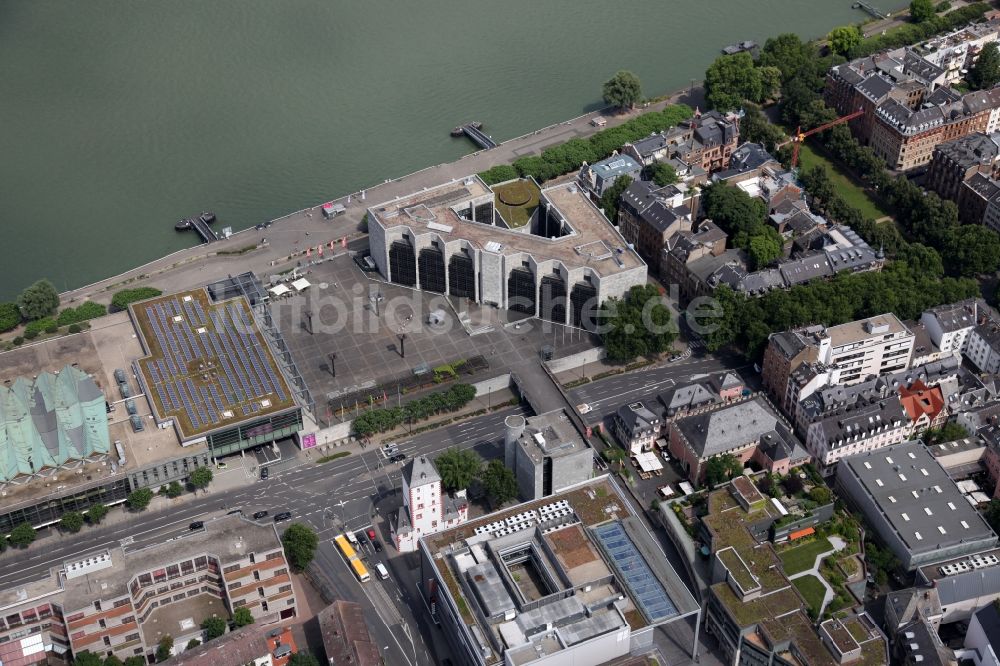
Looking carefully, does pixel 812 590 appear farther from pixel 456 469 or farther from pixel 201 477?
pixel 201 477

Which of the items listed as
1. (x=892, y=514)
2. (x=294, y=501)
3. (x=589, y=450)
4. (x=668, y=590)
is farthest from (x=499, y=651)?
(x=892, y=514)

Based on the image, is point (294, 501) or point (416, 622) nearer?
point (416, 622)

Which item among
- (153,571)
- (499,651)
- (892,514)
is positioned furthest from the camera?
(892,514)

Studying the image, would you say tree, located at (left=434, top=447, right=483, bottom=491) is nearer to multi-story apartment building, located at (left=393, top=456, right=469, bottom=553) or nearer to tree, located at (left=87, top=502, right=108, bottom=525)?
multi-story apartment building, located at (left=393, top=456, right=469, bottom=553)

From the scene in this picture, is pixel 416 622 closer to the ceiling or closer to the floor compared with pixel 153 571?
closer to the floor

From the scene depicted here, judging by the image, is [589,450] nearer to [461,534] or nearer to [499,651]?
[461,534]

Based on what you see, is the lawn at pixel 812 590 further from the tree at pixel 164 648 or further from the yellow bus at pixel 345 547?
the tree at pixel 164 648

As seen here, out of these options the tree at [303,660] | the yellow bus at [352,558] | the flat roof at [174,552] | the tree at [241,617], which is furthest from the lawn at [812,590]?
the tree at [241,617]
